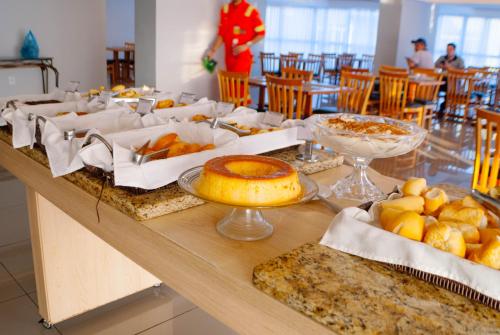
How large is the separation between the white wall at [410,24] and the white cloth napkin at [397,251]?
8155 millimetres

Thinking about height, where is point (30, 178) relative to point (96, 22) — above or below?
below

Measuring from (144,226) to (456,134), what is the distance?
543 centimetres

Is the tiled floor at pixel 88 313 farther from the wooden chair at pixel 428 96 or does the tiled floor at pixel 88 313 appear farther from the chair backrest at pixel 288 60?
the chair backrest at pixel 288 60

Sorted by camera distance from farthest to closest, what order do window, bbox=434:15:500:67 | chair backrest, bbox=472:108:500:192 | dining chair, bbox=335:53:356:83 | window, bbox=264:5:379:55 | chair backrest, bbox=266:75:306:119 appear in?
window, bbox=264:5:379:55 → window, bbox=434:15:500:67 → dining chair, bbox=335:53:356:83 → chair backrest, bbox=266:75:306:119 → chair backrest, bbox=472:108:500:192

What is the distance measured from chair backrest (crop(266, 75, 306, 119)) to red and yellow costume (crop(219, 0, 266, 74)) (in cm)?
97

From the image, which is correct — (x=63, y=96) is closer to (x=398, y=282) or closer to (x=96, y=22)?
(x=398, y=282)

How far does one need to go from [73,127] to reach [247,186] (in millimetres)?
808

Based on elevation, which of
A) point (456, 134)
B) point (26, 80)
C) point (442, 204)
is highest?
point (442, 204)

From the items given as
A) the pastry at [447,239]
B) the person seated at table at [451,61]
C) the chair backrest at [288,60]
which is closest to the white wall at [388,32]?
the person seated at table at [451,61]

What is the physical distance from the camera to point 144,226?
0.96m

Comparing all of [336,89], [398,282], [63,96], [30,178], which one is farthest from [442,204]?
[336,89]

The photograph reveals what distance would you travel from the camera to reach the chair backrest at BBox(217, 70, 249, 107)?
12.3 feet

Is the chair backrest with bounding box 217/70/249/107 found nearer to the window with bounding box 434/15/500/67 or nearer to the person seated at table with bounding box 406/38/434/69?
the person seated at table with bounding box 406/38/434/69

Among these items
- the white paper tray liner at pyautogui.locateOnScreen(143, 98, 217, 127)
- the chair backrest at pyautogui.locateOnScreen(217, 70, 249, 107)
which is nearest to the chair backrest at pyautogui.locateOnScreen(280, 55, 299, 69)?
the chair backrest at pyautogui.locateOnScreen(217, 70, 249, 107)
